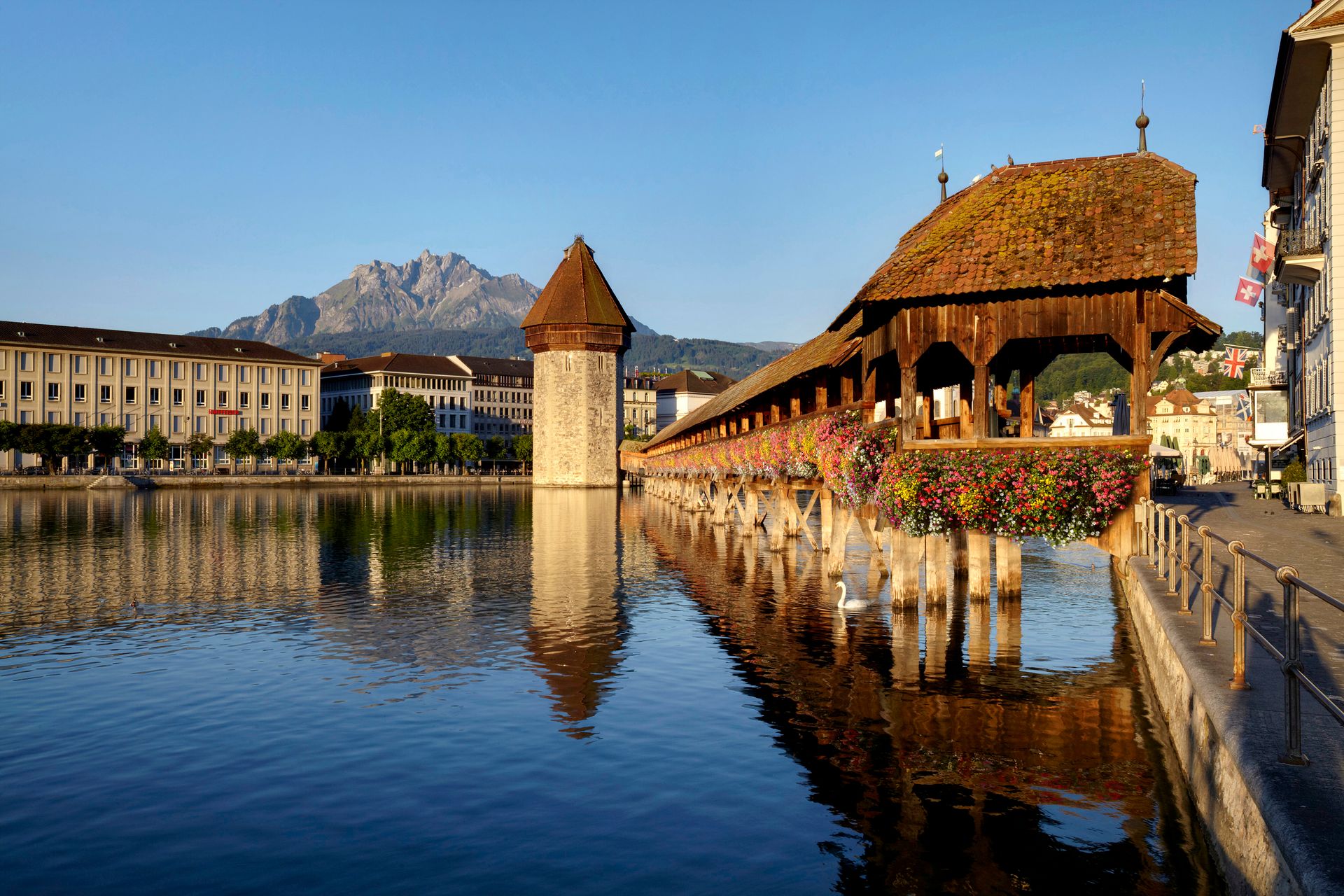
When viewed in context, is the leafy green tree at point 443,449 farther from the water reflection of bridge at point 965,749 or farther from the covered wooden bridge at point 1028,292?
the water reflection of bridge at point 965,749

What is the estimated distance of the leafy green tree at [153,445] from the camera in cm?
11938

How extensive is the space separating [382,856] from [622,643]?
949 cm

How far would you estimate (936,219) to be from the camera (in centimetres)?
2042

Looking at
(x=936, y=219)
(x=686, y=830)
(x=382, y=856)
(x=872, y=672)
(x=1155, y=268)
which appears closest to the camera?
(x=382, y=856)

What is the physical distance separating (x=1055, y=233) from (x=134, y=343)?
127477 millimetres

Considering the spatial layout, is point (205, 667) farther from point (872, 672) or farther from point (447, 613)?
point (872, 672)

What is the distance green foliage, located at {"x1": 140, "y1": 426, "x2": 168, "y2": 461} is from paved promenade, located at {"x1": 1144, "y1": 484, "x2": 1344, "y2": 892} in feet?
395

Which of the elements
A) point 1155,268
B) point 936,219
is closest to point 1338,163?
point 936,219

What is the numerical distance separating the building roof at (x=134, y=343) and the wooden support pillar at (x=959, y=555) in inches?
4483

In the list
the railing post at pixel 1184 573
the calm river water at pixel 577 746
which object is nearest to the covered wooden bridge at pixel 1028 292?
the calm river water at pixel 577 746

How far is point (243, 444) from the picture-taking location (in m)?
125

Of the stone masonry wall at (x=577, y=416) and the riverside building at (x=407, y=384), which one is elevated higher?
the riverside building at (x=407, y=384)

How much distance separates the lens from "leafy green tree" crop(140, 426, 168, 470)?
392ft

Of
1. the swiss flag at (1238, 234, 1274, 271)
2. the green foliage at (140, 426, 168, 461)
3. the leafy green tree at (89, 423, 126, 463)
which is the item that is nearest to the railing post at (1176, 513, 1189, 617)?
the swiss flag at (1238, 234, 1274, 271)
